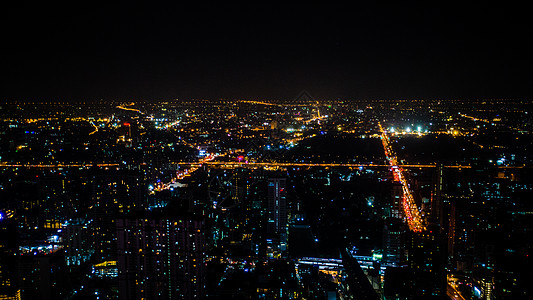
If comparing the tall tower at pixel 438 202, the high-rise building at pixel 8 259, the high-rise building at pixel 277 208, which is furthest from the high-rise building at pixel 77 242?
the tall tower at pixel 438 202

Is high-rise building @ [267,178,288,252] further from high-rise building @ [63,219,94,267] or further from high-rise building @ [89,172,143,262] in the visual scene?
high-rise building @ [63,219,94,267]

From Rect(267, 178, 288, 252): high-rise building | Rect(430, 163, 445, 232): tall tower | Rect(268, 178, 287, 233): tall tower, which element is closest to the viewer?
Rect(430, 163, 445, 232): tall tower

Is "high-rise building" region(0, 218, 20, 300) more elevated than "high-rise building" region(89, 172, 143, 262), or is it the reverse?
"high-rise building" region(89, 172, 143, 262)

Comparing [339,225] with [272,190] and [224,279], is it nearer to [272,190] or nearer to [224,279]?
[272,190]

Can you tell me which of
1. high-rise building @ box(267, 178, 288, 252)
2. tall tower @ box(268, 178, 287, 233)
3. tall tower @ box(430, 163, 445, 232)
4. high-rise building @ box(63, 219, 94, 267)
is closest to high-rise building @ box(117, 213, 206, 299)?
high-rise building @ box(63, 219, 94, 267)

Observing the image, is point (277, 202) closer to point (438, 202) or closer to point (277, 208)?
point (277, 208)

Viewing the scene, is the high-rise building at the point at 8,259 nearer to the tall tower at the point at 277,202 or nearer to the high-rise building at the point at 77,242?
the high-rise building at the point at 77,242

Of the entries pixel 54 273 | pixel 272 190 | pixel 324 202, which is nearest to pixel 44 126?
pixel 54 273

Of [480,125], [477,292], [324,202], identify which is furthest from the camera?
[324,202]
